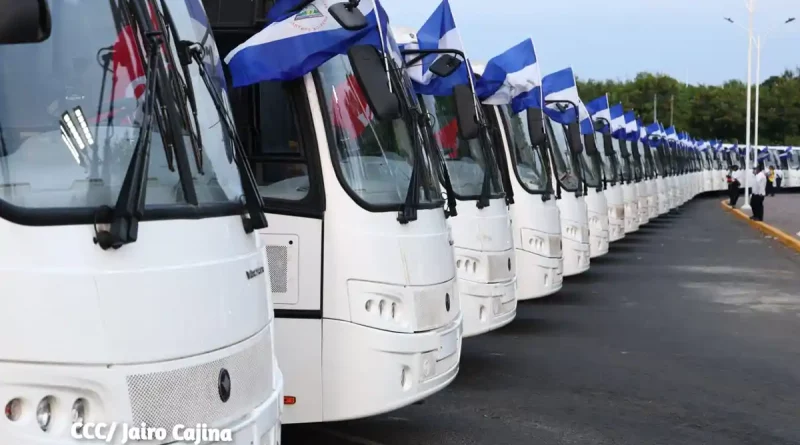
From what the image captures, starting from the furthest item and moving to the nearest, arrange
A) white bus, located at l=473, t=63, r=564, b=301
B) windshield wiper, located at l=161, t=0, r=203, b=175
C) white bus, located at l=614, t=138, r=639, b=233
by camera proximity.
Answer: white bus, located at l=614, t=138, r=639, b=233, white bus, located at l=473, t=63, r=564, b=301, windshield wiper, located at l=161, t=0, r=203, b=175

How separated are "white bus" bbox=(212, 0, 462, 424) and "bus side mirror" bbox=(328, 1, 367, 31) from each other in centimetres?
22

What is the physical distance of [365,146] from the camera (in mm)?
6676

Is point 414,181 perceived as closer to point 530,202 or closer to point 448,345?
point 448,345

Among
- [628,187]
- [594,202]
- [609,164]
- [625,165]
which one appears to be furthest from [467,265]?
[625,165]

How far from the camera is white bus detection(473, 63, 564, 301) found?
1232cm

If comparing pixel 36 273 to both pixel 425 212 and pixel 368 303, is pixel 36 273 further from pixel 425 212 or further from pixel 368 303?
pixel 425 212

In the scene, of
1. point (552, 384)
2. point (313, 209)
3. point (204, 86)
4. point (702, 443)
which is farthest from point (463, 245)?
point (204, 86)

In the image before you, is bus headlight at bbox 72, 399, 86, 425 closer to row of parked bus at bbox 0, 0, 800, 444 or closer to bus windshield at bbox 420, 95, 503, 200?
row of parked bus at bbox 0, 0, 800, 444

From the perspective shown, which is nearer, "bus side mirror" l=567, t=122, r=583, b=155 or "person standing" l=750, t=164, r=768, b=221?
"bus side mirror" l=567, t=122, r=583, b=155

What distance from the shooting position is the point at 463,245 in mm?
9773

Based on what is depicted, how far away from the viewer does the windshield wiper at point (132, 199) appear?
3631 millimetres

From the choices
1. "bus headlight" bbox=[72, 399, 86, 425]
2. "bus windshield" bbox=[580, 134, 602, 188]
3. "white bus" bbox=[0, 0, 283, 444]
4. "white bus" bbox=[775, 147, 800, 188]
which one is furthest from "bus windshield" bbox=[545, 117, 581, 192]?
"white bus" bbox=[775, 147, 800, 188]

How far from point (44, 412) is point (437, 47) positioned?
23.5 feet

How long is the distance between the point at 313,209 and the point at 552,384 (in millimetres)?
3747
